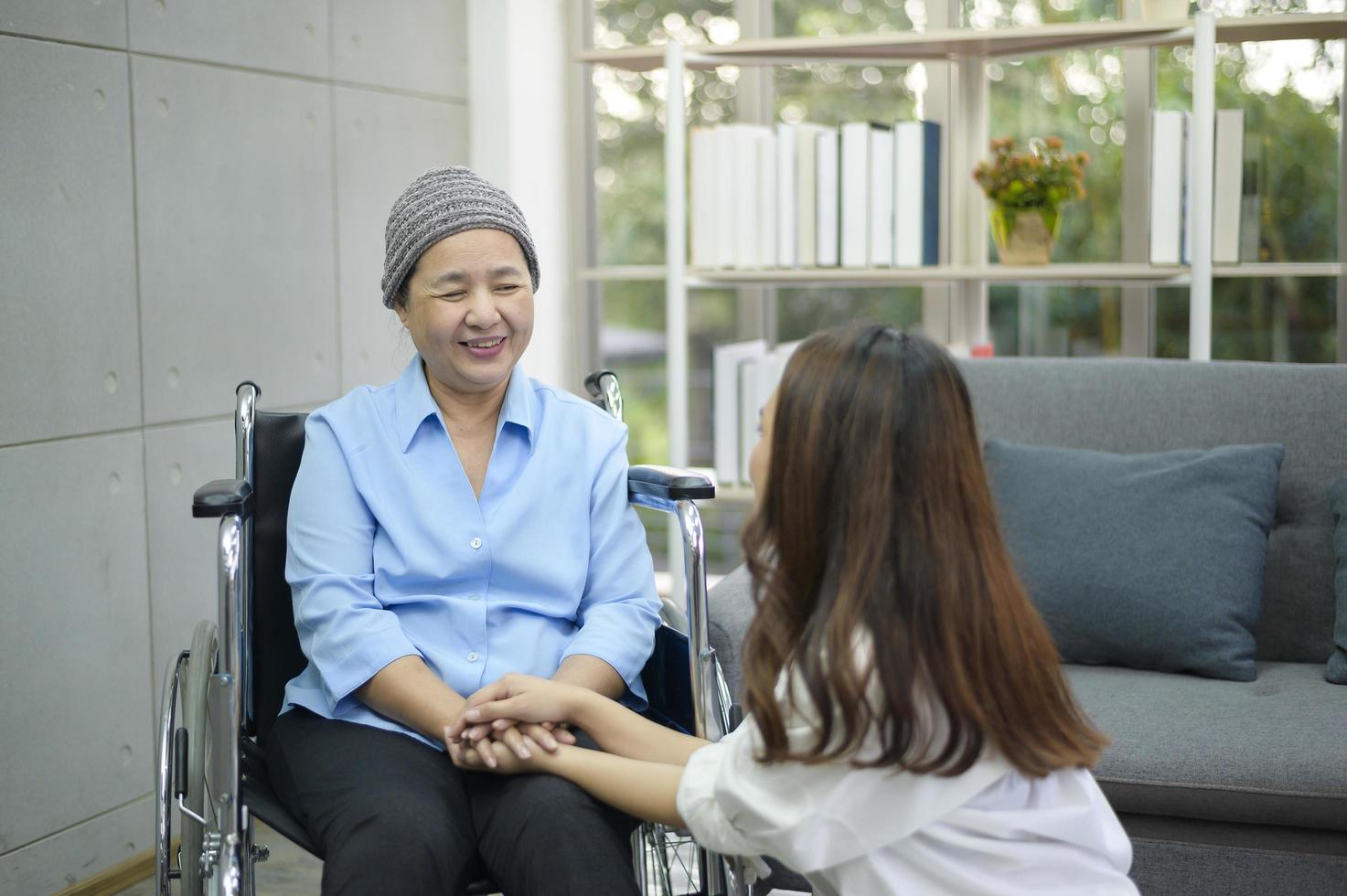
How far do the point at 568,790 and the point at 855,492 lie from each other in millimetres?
540

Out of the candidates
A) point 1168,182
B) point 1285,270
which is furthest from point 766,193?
point 1285,270

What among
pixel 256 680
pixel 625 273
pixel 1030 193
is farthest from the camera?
pixel 625 273

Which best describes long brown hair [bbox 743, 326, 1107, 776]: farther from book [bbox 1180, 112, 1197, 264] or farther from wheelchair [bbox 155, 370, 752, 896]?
book [bbox 1180, 112, 1197, 264]

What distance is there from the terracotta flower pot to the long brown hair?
2.00 m

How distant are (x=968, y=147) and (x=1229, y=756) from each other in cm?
195

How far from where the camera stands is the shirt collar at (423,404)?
1.78m

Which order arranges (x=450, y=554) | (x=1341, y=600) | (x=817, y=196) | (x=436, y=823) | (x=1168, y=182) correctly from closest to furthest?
(x=436, y=823)
(x=450, y=554)
(x=1341, y=600)
(x=1168, y=182)
(x=817, y=196)

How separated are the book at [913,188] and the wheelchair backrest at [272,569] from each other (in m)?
1.67

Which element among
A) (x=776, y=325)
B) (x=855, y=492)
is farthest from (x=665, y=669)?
(x=776, y=325)

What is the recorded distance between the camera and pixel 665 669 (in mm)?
1840

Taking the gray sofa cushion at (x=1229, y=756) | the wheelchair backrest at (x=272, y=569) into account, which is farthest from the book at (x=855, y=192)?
the wheelchair backrest at (x=272, y=569)

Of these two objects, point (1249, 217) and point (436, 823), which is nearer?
point (436, 823)

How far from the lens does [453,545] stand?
171 cm

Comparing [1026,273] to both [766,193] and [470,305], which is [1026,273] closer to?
[766,193]
